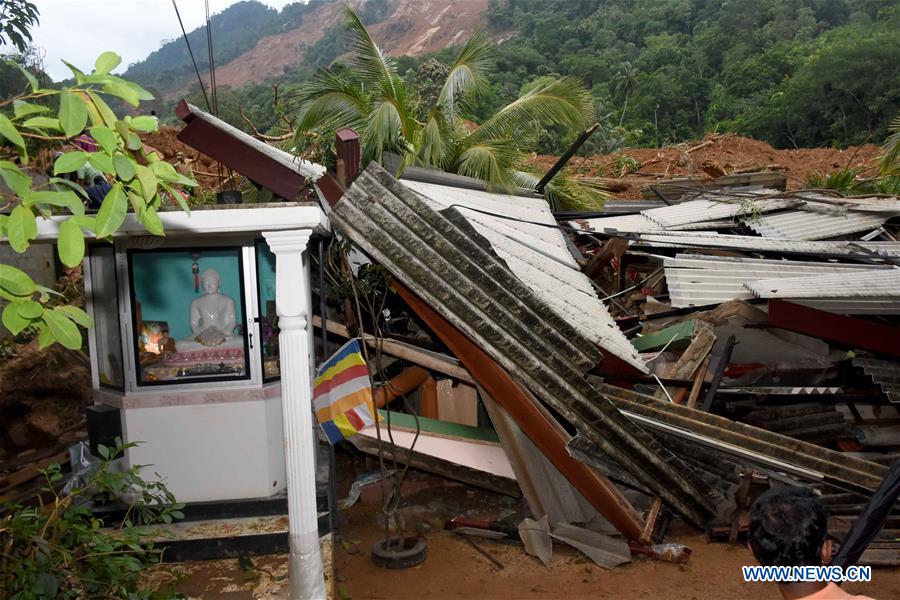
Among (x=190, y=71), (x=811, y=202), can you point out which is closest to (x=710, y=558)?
(x=811, y=202)

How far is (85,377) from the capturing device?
10.3m

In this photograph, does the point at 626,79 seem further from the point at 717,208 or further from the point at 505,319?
the point at 505,319

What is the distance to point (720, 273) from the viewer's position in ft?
27.6

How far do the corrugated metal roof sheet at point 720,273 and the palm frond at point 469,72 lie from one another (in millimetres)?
5738

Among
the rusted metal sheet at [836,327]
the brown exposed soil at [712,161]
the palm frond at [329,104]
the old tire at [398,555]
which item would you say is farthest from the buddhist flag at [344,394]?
the brown exposed soil at [712,161]

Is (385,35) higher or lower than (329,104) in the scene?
higher

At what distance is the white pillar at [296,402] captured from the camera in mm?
5074

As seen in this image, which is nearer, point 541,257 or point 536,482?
point 536,482

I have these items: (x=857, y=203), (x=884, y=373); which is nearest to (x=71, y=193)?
(x=884, y=373)

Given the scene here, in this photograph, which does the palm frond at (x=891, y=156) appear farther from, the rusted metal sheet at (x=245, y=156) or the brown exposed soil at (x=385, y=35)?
the brown exposed soil at (x=385, y=35)

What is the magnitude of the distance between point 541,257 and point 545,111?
5124mm

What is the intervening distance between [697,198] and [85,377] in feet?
36.1

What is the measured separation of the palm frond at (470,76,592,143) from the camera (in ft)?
40.4

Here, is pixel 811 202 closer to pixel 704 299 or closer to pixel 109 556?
pixel 704 299
